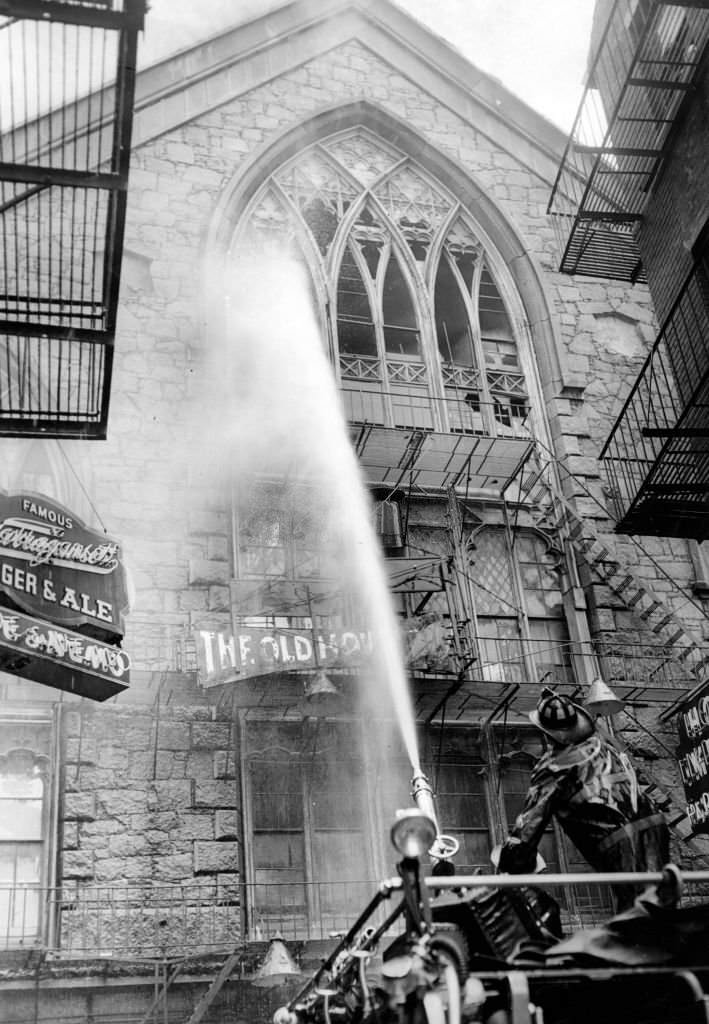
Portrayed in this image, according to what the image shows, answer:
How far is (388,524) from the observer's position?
635 inches

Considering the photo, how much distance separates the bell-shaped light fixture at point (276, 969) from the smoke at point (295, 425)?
3.40 meters

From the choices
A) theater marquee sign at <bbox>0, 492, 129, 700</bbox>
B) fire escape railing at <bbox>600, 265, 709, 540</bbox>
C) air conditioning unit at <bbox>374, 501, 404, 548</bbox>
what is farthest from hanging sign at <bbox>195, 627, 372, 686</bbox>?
fire escape railing at <bbox>600, 265, 709, 540</bbox>

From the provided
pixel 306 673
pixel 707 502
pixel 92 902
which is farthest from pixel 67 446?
pixel 707 502

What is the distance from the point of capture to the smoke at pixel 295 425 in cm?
1574

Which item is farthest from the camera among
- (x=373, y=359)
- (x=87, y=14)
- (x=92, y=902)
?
(x=373, y=359)

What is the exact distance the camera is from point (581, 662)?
16234 mm

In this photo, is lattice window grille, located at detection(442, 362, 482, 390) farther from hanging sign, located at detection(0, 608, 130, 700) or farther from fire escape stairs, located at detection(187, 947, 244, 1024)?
fire escape stairs, located at detection(187, 947, 244, 1024)

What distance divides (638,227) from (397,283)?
3948 millimetres

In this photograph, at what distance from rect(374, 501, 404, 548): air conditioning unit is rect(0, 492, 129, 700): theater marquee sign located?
4137mm

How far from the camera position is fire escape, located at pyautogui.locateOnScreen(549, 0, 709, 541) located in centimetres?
1484

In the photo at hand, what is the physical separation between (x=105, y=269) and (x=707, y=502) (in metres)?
7.97

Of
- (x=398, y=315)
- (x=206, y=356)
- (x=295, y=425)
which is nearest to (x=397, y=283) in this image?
(x=398, y=315)

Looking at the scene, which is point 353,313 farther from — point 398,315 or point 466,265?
point 466,265

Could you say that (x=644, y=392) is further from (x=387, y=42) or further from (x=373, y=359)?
(x=387, y=42)
